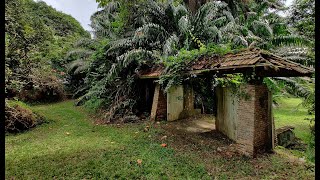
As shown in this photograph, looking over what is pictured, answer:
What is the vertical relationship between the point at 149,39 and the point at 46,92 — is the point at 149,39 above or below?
above

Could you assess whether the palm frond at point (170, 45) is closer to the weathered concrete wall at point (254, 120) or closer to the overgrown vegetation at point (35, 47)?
the weathered concrete wall at point (254, 120)

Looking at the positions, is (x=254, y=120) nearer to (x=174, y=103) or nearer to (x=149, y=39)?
(x=174, y=103)

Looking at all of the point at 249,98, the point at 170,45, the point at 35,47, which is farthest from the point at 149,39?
the point at 249,98

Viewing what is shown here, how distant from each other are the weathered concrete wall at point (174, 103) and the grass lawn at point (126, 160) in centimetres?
182

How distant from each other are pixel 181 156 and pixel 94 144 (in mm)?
2374

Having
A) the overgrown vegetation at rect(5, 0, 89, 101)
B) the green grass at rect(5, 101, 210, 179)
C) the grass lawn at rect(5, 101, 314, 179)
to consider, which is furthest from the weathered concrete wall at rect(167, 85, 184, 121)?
the overgrown vegetation at rect(5, 0, 89, 101)

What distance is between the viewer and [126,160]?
16.0 feet

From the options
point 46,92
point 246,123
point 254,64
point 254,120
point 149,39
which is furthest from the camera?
point 46,92

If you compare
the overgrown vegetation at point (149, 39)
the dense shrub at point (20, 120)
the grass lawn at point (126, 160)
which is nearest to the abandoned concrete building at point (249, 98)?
the grass lawn at point (126, 160)

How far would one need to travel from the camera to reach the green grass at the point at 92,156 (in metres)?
4.29

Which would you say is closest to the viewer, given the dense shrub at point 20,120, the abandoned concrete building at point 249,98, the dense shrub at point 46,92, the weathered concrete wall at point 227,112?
the abandoned concrete building at point 249,98

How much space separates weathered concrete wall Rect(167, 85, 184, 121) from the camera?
8680mm

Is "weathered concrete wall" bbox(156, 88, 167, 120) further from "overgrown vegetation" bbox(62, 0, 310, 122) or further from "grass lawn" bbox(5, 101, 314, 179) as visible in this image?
"grass lawn" bbox(5, 101, 314, 179)

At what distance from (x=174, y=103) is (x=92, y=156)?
448 cm
